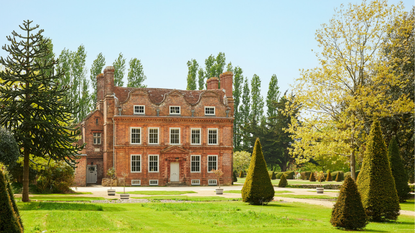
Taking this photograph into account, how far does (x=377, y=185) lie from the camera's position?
1541cm

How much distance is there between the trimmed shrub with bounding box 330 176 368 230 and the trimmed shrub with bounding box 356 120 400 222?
103 inches

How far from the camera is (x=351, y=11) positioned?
25078mm

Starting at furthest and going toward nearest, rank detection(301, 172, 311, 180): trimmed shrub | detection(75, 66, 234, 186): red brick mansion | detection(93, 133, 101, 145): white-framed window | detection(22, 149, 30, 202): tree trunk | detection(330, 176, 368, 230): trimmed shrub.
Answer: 1. detection(301, 172, 311, 180): trimmed shrub
2. detection(93, 133, 101, 145): white-framed window
3. detection(75, 66, 234, 186): red brick mansion
4. detection(22, 149, 30, 202): tree trunk
5. detection(330, 176, 368, 230): trimmed shrub

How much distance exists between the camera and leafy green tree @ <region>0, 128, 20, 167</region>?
1635 centimetres

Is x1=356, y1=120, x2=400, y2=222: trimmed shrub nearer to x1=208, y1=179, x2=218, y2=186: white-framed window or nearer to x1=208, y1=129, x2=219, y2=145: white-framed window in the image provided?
x1=208, y1=179, x2=218, y2=186: white-framed window

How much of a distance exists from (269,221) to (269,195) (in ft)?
21.1

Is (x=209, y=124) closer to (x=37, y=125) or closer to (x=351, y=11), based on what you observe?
(x=351, y=11)

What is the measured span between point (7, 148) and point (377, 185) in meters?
14.8

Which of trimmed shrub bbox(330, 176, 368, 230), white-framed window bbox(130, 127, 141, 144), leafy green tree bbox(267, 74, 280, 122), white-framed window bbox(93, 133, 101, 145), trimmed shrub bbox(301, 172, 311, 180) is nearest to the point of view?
trimmed shrub bbox(330, 176, 368, 230)

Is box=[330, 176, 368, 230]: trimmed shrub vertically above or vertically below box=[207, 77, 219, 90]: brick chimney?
below

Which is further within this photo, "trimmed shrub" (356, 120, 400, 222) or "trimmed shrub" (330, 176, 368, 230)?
"trimmed shrub" (356, 120, 400, 222)

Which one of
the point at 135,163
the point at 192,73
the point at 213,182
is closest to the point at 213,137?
the point at 213,182

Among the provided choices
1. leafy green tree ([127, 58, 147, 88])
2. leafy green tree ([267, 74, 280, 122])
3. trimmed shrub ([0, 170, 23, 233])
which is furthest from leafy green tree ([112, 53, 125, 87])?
trimmed shrub ([0, 170, 23, 233])

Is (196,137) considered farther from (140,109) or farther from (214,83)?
(214,83)
